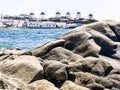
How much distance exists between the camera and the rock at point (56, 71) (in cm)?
2111

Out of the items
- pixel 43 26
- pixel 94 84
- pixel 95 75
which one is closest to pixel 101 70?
pixel 95 75

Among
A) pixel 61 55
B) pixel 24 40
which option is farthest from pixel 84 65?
pixel 24 40

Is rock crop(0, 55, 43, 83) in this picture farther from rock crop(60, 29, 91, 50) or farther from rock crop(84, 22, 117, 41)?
rock crop(84, 22, 117, 41)

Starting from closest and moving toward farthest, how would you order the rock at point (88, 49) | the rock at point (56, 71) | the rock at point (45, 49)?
the rock at point (56, 71)
the rock at point (45, 49)
the rock at point (88, 49)

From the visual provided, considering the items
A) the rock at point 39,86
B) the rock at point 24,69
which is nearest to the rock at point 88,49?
the rock at point 24,69

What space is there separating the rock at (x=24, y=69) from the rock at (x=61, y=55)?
2908mm

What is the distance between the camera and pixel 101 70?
23.0 meters

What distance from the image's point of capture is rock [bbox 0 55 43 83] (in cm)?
2052

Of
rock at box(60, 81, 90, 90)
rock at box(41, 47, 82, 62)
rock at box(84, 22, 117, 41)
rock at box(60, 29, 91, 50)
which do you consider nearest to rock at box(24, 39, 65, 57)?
rock at box(41, 47, 82, 62)

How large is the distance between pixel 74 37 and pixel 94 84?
239 inches

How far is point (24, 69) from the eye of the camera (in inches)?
818

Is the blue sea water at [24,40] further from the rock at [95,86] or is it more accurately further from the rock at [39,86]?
the rock at [39,86]

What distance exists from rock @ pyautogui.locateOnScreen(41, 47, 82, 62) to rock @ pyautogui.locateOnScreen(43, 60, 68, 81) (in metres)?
2.89

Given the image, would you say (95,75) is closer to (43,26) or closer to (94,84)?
(94,84)
